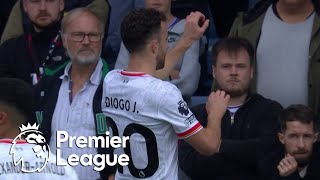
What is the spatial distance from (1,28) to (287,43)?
125 inches

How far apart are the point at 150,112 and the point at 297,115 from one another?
1428mm

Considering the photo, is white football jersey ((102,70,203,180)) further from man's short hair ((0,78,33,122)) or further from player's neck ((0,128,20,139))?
player's neck ((0,128,20,139))

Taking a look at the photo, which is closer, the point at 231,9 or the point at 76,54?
the point at 76,54

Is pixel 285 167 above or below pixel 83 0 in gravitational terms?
below

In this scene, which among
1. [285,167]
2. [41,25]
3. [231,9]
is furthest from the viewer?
[231,9]

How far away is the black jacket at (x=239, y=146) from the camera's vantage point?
606cm

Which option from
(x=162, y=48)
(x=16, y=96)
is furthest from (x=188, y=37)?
(x=16, y=96)

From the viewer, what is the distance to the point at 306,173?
6039 mm

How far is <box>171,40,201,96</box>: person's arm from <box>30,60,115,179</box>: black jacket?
25.6 inches

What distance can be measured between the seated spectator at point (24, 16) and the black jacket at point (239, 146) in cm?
170

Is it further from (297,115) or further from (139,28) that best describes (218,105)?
(297,115)

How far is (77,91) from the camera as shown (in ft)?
20.9

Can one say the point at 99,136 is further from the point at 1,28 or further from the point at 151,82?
the point at 1,28

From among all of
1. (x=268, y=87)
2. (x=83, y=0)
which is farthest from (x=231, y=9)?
(x=268, y=87)
